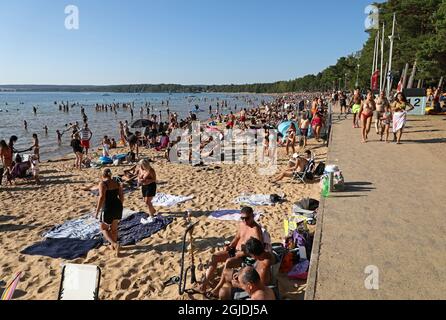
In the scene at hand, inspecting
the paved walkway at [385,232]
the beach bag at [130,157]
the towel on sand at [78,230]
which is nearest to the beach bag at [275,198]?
the paved walkway at [385,232]

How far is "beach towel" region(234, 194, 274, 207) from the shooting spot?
7.87 meters

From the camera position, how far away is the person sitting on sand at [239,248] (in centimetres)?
422

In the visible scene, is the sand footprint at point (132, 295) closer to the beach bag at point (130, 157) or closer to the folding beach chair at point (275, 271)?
the folding beach chair at point (275, 271)

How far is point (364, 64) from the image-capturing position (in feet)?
150

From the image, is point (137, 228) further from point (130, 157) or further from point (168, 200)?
point (130, 157)

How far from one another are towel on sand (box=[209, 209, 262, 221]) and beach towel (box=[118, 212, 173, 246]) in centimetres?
95

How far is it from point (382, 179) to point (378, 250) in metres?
3.52

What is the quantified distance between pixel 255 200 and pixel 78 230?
3964 millimetres

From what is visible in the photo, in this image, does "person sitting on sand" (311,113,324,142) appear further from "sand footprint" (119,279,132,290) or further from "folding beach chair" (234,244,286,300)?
"sand footprint" (119,279,132,290)

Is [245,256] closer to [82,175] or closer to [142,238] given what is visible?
[142,238]

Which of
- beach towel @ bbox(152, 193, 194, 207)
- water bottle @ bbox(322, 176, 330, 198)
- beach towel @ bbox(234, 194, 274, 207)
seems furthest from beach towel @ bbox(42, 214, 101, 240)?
water bottle @ bbox(322, 176, 330, 198)

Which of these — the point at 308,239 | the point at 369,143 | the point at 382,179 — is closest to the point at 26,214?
the point at 308,239

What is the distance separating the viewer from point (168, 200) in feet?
27.8

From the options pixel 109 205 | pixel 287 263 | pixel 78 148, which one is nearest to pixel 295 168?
pixel 287 263
